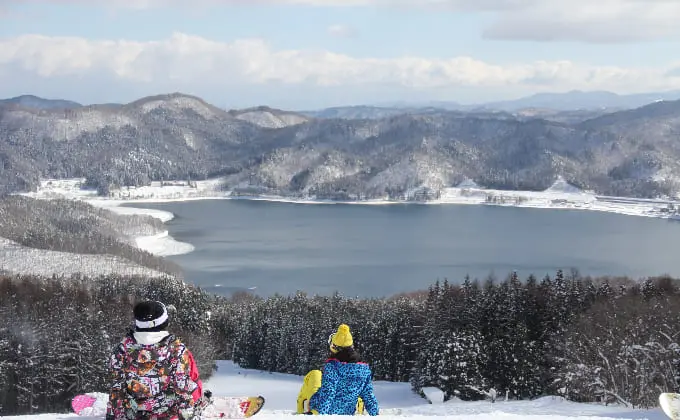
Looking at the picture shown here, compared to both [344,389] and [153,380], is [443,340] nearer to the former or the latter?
[344,389]

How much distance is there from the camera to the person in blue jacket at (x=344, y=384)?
167 inches

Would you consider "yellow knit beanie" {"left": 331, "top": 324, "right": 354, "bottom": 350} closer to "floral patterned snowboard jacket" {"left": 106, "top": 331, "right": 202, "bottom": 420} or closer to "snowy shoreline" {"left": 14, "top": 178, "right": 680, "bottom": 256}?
"floral patterned snowboard jacket" {"left": 106, "top": 331, "right": 202, "bottom": 420}

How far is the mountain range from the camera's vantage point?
11294cm

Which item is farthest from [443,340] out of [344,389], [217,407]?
[217,407]

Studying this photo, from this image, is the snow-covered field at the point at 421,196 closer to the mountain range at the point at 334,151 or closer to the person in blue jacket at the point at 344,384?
the mountain range at the point at 334,151

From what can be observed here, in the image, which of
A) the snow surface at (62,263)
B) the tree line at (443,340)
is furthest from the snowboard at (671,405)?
the snow surface at (62,263)

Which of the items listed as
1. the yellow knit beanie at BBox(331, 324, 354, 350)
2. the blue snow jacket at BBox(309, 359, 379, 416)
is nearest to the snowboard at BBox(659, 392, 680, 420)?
the blue snow jacket at BBox(309, 359, 379, 416)

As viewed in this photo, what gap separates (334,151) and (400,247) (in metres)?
83.0

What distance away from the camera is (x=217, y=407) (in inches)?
156

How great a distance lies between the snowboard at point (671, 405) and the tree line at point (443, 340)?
21.4 ft

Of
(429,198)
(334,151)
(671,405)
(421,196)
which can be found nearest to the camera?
(671,405)

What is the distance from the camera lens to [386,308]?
75.7ft

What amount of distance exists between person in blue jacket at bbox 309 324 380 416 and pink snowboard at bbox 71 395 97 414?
4.62 ft

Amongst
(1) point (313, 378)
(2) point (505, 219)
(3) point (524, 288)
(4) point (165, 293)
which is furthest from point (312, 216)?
(1) point (313, 378)
